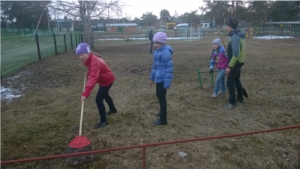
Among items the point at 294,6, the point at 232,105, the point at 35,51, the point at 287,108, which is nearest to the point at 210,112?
the point at 232,105

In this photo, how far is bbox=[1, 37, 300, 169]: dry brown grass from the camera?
3202 mm

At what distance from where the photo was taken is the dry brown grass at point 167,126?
320 centimetres

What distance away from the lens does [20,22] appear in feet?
126

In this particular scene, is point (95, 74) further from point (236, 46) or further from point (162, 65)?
point (236, 46)

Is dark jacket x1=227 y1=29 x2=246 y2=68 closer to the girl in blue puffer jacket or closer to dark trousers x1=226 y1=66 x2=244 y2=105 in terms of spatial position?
dark trousers x1=226 y1=66 x2=244 y2=105

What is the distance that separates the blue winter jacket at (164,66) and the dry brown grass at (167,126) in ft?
2.76

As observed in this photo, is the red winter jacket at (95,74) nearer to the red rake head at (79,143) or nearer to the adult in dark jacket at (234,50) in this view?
the red rake head at (79,143)

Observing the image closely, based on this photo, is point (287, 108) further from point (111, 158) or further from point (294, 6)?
point (294, 6)

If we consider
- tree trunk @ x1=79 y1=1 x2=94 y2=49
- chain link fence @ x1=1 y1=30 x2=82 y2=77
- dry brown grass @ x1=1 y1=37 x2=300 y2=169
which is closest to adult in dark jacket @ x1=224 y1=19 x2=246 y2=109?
dry brown grass @ x1=1 y1=37 x2=300 y2=169

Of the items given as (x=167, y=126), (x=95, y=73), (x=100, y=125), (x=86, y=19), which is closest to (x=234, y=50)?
(x=167, y=126)

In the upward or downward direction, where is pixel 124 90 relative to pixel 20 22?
downward

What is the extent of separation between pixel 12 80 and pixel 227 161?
693 centimetres

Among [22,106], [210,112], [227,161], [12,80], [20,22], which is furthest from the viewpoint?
[20,22]

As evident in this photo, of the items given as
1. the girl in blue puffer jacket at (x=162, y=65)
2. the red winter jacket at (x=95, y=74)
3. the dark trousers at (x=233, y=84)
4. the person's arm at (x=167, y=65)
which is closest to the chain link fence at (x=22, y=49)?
the red winter jacket at (x=95, y=74)
